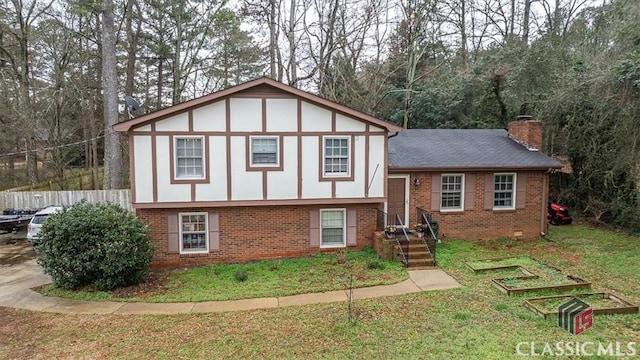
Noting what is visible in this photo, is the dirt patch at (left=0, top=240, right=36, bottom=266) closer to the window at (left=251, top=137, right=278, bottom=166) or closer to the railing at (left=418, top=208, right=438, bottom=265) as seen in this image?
the window at (left=251, top=137, right=278, bottom=166)

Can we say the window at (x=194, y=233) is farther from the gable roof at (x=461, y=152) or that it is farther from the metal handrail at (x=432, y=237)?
the metal handrail at (x=432, y=237)

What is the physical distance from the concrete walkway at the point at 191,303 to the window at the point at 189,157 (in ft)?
13.2

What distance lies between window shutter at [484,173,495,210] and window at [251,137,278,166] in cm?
772

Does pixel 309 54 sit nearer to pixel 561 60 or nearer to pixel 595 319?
pixel 561 60

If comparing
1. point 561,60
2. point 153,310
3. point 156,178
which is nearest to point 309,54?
point 561,60

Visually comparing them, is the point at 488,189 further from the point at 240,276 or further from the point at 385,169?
the point at 240,276

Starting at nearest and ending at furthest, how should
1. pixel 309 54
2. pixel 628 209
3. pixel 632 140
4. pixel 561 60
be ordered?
pixel 632 140, pixel 628 209, pixel 561 60, pixel 309 54

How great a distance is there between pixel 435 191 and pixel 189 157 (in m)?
8.47

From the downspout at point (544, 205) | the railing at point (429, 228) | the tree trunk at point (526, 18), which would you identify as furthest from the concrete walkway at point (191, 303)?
the tree trunk at point (526, 18)

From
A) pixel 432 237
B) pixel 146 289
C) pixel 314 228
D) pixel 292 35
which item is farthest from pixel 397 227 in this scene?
pixel 292 35

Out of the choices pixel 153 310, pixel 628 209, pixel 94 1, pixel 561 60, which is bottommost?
pixel 153 310

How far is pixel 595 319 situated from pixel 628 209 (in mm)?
9941

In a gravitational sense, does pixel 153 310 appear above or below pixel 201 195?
below

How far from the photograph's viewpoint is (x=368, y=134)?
12.2m
